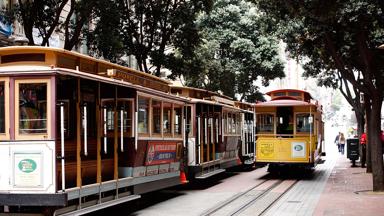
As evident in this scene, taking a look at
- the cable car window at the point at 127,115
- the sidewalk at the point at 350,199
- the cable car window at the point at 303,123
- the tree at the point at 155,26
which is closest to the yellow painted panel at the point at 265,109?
the cable car window at the point at 303,123

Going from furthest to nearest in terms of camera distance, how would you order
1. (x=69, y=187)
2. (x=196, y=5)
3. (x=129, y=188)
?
(x=196, y=5) → (x=129, y=188) → (x=69, y=187)

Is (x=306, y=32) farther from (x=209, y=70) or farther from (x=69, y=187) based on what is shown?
(x=209, y=70)

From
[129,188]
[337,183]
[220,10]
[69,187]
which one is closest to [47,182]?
[69,187]

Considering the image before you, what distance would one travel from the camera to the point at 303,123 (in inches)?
830

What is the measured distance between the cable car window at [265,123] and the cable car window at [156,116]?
27.5ft

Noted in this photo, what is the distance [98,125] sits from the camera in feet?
36.1

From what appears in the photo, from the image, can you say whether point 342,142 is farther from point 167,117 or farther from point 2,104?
point 2,104

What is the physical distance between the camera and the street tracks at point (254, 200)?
12844mm

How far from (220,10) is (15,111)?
27513 mm

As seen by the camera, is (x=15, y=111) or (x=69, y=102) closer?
(x=15, y=111)

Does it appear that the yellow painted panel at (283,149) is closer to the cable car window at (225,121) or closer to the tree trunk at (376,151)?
the cable car window at (225,121)

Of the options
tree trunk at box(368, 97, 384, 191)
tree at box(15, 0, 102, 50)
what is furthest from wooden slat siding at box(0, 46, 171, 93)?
tree trunk at box(368, 97, 384, 191)

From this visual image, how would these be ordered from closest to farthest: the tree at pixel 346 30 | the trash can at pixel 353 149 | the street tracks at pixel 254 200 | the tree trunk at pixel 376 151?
the street tracks at pixel 254 200 → the tree at pixel 346 30 → the tree trunk at pixel 376 151 → the trash can at pixel 353 149

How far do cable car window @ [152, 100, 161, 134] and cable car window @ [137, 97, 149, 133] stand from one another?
0.44 m
